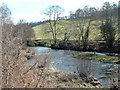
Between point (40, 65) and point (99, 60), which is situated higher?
point (40, 65)

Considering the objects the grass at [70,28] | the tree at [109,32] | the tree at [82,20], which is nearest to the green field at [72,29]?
the grass at [70,28]

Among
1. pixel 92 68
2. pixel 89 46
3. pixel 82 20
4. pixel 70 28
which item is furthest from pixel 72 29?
pixel 92 68

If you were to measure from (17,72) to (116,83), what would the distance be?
5066mm

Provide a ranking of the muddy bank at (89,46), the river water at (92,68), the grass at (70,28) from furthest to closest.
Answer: the grass at (70,28) → the muddy bank at (89,46) → the river water at (92,68)

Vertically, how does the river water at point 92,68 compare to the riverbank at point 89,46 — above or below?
below

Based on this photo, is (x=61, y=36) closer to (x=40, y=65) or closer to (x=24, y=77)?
(x=40, y=65)

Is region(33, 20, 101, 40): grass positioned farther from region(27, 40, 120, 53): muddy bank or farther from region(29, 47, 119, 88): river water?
region(29, 47, 119, 88): river water

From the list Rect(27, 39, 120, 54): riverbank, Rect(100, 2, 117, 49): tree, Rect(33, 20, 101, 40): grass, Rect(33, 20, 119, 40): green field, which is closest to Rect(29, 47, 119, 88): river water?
Rect(27, 39, 120, 54): riverbank

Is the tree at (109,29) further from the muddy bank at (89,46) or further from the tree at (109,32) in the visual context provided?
the muddy bank at (89,46)

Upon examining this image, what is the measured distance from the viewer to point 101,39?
3031 cm

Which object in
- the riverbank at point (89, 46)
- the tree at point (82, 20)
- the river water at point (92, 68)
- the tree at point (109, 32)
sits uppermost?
the tree at point (82, 20)

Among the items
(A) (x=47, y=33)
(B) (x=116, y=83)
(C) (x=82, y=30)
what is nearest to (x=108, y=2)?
(C) (x=82, y=30)

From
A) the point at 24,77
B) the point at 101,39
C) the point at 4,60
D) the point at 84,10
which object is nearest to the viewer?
the point at 4,60

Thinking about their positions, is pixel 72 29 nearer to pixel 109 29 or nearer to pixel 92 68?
pixel 109 29
